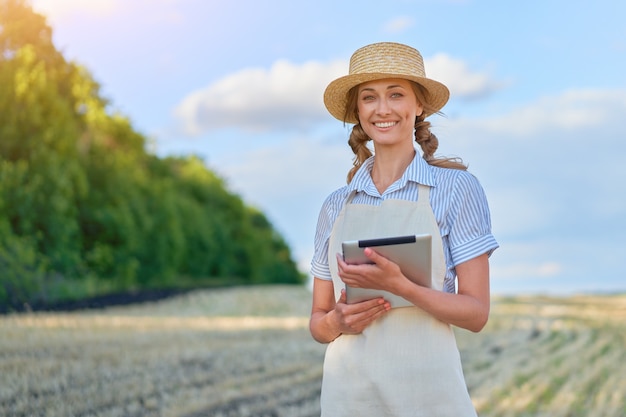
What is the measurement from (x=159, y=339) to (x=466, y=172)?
9.53 metres

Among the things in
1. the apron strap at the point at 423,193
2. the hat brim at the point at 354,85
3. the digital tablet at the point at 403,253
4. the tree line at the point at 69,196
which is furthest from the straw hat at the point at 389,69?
the tree line at the point at 69,196

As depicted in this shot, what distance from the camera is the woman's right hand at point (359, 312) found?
8.25 feet

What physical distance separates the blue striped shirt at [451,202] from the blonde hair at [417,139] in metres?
0.08

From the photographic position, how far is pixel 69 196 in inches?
877

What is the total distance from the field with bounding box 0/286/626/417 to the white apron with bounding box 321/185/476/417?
3839 mm

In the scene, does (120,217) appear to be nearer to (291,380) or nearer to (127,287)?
(127,287)

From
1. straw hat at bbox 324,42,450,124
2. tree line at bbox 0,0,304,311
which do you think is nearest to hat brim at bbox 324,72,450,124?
straw hat at bbox 324,42,450,124

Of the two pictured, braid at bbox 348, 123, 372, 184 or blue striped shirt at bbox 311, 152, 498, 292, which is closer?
blue striped shirt at bbox 311, 152, 498, 292

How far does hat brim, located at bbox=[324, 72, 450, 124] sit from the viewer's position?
9.11 feet

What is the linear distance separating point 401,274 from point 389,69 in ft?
2.38

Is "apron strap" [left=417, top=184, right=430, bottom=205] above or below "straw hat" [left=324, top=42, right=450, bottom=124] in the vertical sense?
below

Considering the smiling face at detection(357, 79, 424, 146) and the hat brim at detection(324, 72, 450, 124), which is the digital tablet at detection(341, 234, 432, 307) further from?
the hat brim at detection(324, 72, 450, 124)

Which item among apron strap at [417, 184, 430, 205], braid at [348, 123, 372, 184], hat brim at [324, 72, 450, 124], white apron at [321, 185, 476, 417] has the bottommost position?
white apron at [321, 185, 476, 417]

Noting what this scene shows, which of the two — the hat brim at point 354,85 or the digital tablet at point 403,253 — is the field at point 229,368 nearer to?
the hat brim at point 354,85
